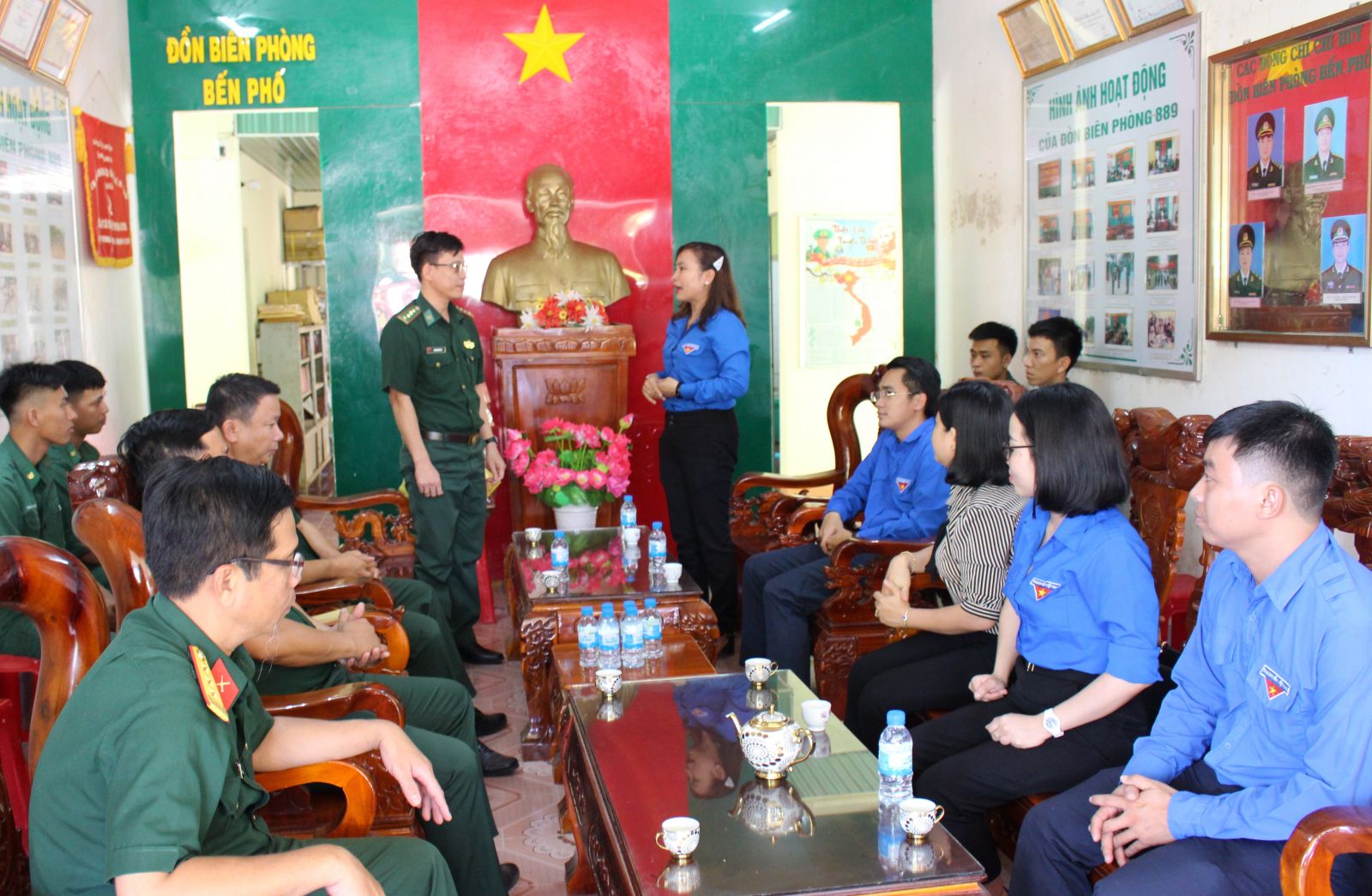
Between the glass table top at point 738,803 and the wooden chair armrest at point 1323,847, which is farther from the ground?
the wooden chair armrest at point 1323,847

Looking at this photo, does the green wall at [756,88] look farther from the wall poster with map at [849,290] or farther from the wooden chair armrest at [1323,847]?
the wooden chair armrest at [1323,847]

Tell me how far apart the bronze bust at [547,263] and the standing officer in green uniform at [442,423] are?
3.66ft

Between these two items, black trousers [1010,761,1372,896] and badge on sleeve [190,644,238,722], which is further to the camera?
black trousers [1010,761,1372,896]

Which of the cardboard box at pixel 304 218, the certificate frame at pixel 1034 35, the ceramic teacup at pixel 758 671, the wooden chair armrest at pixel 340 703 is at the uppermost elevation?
the certificate frame at pixel 1034 35

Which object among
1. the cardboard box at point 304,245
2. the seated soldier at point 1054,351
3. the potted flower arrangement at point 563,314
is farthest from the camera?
the cardboard box at point 304,245

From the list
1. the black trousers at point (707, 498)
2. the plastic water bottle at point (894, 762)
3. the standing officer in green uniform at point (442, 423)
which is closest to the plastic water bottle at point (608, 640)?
the plastic water bottle at point (894, 762)

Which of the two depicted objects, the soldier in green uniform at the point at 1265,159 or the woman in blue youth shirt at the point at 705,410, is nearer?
the soldier in green uniform at the point at 1265,159

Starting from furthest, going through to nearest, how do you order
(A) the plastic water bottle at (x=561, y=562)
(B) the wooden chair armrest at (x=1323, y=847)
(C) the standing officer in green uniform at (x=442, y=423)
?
1. (C) the standing officer in green uniform at (x=442, y=423)
2. (A) the plastic water bottle at (x=561, y=562)
3. (B) the wooden chair armrest at (x=1323, y=847)

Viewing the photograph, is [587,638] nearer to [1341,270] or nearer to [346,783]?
[346,783]

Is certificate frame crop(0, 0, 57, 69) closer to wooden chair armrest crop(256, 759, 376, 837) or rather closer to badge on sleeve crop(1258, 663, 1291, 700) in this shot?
wooden chair armrest crop(256, 759, 376, 837)

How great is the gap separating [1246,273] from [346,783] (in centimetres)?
305

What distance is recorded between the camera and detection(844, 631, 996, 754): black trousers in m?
2.85

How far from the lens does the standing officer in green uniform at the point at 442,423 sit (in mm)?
4293

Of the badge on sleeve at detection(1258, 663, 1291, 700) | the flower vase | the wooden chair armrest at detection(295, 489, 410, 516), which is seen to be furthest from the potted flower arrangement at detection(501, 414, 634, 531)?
the badge on sleeve at detection(1258, 663, 1291, 700)
